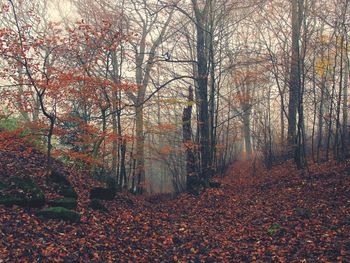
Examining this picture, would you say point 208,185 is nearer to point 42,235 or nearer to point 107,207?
point 107,207

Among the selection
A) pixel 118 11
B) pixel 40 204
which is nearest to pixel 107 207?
pixel 40 204

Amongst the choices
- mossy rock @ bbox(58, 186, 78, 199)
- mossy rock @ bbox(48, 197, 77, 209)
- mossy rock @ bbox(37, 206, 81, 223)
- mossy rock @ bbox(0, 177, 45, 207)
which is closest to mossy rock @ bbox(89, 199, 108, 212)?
mossy rock @ bbox(58, 186, 78, 199)

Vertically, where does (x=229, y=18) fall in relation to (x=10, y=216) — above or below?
A: above

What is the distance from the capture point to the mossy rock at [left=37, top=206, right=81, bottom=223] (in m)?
8.73

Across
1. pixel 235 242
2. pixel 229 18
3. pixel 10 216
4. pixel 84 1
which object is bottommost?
pixel 235 242

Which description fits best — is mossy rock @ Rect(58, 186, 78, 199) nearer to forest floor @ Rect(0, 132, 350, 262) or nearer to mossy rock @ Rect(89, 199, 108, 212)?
forest floor @ Rect(0, 132, 350, 262)

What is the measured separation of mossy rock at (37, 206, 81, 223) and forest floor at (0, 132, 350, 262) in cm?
20

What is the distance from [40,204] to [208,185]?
834 cm

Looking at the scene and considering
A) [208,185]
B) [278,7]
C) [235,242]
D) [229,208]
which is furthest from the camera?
[278,7]

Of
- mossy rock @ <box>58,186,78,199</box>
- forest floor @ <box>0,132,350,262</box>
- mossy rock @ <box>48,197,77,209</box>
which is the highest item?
mossy rock @ <box>58,186,78,199</box>

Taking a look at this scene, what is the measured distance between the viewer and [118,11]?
1766 cm

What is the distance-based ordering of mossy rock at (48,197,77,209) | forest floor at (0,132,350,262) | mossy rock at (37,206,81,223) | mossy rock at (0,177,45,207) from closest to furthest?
forest floor at (0,132,350,262)
mossy rock at (37,206,81,223)
mossy rock at (0,177,45,207)
mossy rock at (48,197,77,209)

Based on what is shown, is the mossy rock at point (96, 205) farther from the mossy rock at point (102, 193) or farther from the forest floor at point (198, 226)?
the mossy rock at point (102, 193)

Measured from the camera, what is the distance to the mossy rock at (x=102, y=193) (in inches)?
474
